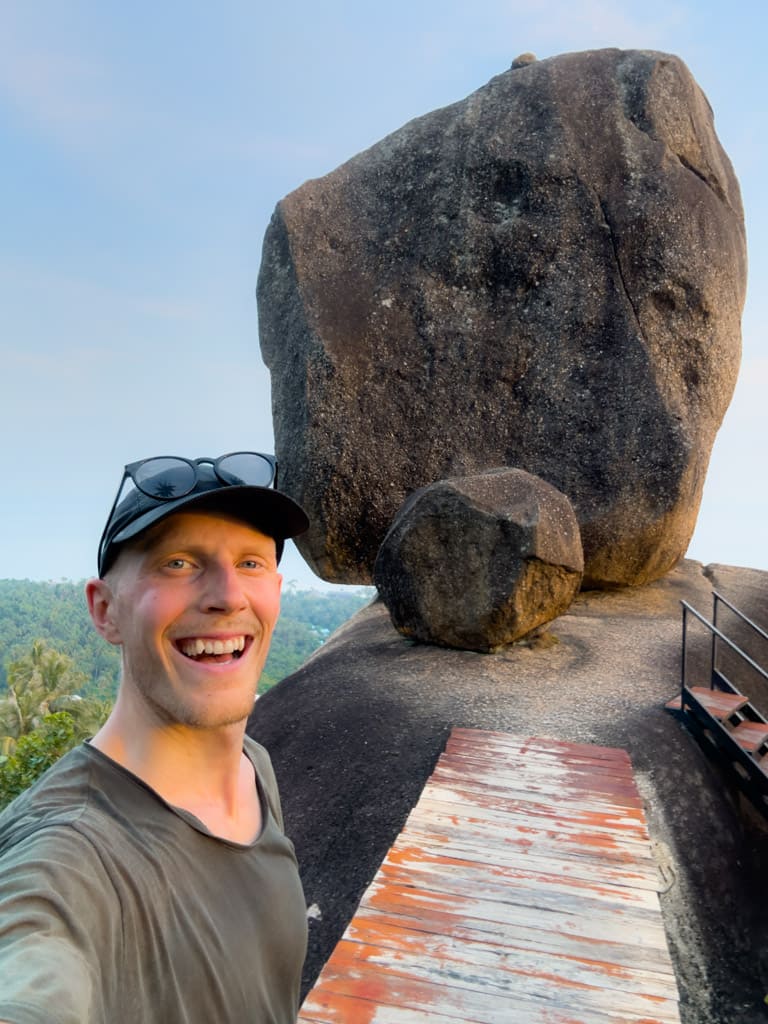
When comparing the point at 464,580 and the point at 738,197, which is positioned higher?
the point at 738,197

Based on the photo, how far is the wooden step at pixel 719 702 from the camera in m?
7.88

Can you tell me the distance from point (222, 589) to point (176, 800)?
486 mm

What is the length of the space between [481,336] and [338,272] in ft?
8.24

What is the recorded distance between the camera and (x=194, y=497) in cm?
201

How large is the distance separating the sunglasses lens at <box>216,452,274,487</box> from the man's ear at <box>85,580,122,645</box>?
39cm

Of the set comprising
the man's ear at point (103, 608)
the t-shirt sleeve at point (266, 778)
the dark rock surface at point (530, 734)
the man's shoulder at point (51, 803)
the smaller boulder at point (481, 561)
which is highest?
the man's ear at point (103, 608)

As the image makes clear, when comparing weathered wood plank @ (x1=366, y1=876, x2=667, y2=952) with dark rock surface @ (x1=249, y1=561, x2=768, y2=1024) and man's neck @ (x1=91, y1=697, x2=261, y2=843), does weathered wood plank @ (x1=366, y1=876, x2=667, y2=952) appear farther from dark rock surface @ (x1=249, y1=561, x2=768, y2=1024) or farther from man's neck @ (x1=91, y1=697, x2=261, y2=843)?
man's neck @ (x1=91, y1=697, x2=261, y2=843)

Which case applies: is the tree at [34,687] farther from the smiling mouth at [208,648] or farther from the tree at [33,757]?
the smiling mouth at [208,648]

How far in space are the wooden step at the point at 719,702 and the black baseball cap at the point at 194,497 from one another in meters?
6.67

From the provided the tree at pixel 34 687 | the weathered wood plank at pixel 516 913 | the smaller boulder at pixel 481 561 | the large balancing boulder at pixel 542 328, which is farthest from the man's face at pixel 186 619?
the tree at pixel 34 687

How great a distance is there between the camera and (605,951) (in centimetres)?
476

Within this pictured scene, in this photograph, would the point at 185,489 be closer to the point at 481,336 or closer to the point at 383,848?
the point at 383,848

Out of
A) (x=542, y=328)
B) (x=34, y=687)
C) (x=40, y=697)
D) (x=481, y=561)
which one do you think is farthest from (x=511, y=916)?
(x=34, y=687)

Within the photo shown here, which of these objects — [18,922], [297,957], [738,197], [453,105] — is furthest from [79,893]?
[738,197]
